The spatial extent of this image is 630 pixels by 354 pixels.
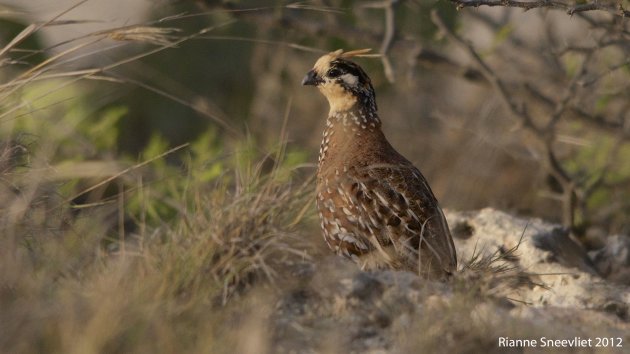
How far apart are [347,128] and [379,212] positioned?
0.83 metres

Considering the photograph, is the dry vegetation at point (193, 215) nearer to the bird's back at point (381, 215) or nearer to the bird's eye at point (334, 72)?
the bird's back at point (381, 215)

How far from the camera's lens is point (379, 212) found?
6.14 metres

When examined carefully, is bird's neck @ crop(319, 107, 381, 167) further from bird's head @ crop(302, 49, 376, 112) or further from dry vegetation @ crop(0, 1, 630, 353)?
dry vegetation @ crop(0, 1, 630, 353)

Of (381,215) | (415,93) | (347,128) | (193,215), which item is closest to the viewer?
(193,215)

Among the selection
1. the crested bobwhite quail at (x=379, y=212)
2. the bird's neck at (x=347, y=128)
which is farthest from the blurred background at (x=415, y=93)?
the crested bobwhite quail at (x=379, y=212)

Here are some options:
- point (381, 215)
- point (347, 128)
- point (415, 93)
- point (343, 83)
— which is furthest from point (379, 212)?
point (415, 93)

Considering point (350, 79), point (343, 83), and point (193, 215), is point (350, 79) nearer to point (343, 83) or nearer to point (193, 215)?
point (343, 83)

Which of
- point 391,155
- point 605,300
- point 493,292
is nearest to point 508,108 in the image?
point 391,155

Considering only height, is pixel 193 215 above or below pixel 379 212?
above

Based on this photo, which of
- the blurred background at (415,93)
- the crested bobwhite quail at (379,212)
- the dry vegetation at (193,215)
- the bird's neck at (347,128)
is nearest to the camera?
the dry vegetation at (193,215)

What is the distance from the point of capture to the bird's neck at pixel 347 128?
264 inches

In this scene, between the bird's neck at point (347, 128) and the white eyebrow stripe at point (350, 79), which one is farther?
the white eyebrow stripe at point (350, 79)

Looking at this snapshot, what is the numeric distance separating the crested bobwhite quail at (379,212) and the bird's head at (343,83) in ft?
1.07

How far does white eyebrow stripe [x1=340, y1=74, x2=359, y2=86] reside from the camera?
696 cm
